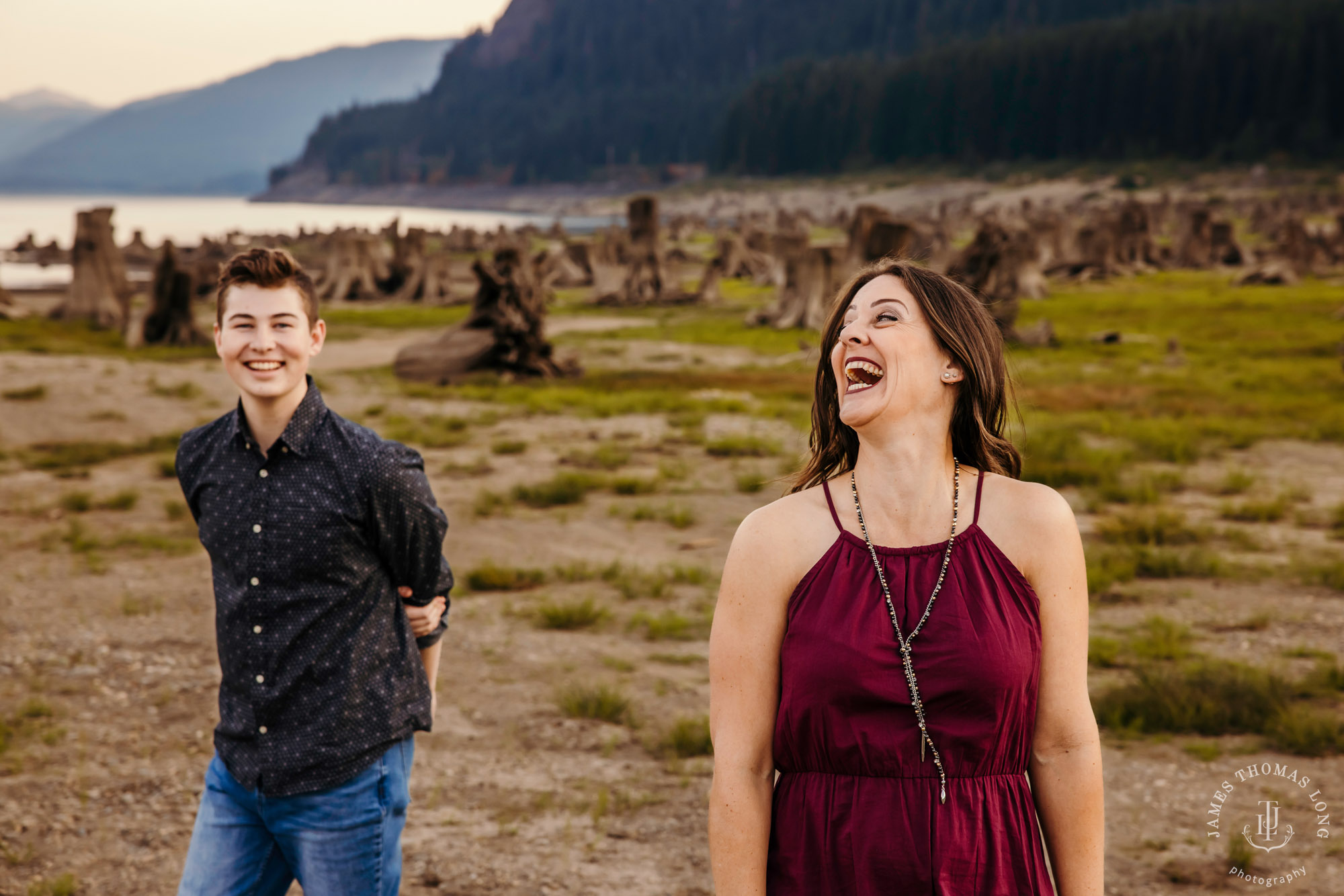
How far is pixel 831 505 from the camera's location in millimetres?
1981

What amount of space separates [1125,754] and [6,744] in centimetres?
516

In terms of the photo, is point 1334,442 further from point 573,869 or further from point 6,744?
point 6,744

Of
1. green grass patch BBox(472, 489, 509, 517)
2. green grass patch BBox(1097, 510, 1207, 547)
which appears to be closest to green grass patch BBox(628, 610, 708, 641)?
green grass patch BBox(472, 489, 509, 517)

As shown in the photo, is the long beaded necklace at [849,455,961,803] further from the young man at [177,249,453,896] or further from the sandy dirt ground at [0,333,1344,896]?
the sandy dirt ground at [0,333,1344,896]

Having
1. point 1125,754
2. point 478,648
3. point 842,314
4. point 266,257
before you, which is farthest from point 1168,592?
point 266,257

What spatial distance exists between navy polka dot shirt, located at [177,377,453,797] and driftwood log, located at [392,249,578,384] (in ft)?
45.7

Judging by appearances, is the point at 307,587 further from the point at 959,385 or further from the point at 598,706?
the point at 598,706

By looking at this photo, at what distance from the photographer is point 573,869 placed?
13.3ft

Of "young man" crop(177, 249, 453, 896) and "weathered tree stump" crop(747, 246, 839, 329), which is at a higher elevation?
"weathered tree stump" crop(747, 246, 839, 329)

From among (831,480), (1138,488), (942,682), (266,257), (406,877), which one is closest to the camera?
(942,682)

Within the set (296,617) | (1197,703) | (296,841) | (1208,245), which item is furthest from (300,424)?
(1208,245)

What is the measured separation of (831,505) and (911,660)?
32cm

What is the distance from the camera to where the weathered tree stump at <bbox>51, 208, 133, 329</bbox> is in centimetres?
2238

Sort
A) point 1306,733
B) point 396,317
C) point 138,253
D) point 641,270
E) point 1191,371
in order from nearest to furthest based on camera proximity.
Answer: point 1306,733, point 1191,371, point 396,317, point 641,270, point 138,253
